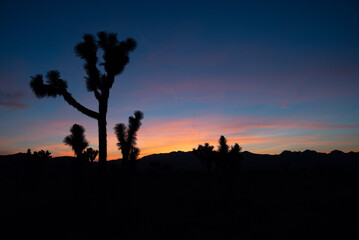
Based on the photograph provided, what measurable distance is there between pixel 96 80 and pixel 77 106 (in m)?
1.11

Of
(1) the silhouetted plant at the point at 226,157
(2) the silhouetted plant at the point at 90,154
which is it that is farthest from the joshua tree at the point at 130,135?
(2) the silhouetted plant at the point at 90,154

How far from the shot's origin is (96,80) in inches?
264

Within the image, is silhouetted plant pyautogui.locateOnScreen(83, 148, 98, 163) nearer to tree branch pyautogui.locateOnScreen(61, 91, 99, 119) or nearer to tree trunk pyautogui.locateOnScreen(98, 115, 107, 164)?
tree branch pyautogui.locateOnScreen(61, 91, 99, 119)

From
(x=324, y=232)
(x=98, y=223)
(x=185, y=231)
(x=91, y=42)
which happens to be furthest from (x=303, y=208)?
(x=91, y=42)

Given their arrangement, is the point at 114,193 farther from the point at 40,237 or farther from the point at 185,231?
the point at 185,231

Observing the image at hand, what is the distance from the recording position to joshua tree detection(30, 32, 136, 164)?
21.9ft

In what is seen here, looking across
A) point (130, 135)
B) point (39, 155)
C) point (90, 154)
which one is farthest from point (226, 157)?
point (39, 155)

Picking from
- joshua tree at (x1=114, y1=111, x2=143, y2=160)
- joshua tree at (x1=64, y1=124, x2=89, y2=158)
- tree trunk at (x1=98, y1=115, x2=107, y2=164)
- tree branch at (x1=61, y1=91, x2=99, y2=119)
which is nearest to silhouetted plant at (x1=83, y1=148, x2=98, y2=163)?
joshua tree at (x1=64, y1=124, x2=89, y2=158)

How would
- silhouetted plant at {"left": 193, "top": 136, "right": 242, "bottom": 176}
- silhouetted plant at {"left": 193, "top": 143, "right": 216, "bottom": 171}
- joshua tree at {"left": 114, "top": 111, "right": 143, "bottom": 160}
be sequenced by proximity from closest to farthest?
joshua tree at {"left": 114, "top": 111, "right": 143, "bottom": 160}
silhouetted plant at {"left": 193, "top": 136, "right": 242, "bottom": 176}
silhouetted plant at {"left": 193, "top": 143, "right": 216, "bottom": 171}

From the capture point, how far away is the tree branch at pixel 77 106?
6713 mm

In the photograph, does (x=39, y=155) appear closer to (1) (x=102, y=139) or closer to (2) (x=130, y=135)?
(2) (x=130, y=135)

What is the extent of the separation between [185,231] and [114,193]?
696 centimetres

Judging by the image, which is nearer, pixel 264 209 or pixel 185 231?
pixel 185 231

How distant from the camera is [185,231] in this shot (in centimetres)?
662
